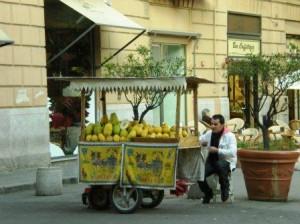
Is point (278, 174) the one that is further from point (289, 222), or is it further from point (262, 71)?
point (262, 71)

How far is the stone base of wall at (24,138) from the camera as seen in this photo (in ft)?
53.7

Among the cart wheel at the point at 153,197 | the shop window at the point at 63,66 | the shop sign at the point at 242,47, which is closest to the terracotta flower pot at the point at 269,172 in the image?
the cart wheel at the point at 153,197

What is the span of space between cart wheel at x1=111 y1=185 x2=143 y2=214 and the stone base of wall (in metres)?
5.98

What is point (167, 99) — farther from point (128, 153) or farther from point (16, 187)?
point (128, 153)

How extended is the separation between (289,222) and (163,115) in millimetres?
13019

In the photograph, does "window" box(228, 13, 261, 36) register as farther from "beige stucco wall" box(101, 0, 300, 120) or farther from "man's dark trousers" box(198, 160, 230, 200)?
"man's dark trousers" box(198, 160, 230, 200)

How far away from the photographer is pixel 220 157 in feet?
A: 39.2

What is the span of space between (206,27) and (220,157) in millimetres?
13408

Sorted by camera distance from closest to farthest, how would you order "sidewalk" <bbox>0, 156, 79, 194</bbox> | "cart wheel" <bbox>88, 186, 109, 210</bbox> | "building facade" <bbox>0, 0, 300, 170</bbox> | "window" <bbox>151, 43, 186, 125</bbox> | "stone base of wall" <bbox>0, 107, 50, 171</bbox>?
"cart wheel" <bbox>88, 186, 109, 210</bbox> < "sidewalk" <bbox>0, 156, 79, 194</bbox> < "stone base of wall" <bbox>0, 107, 50, 171</bbox> < "building facade" <bbox>0, 0, 300, 170</bbox> < "window" <bbox>151, 43, 186, 125</bbox>

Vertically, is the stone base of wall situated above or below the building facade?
below

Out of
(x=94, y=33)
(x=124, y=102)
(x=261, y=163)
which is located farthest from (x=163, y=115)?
(x=261, y=163)

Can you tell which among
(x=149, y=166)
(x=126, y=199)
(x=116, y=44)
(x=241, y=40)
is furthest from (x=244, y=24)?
(x=126, y=199)

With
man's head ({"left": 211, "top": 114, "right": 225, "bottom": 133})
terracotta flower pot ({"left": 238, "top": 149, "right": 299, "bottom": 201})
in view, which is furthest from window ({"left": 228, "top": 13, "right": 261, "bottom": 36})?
man's head ({"left": 211, "top": 114, "right": 225, "bottom": 133})

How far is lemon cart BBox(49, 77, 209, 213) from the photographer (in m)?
10.8
